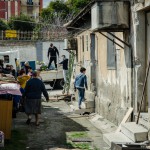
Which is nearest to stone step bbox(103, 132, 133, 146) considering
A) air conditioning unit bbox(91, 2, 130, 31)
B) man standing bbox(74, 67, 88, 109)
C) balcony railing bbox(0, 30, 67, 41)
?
air conditioning unit bbox(91, 2, 130, 31)

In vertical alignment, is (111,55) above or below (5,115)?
above

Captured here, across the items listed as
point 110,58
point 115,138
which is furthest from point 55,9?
point 115,138

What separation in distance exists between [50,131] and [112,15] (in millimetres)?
3987

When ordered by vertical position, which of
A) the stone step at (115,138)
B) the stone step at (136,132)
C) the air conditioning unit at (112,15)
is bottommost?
the stone step at (115,138)

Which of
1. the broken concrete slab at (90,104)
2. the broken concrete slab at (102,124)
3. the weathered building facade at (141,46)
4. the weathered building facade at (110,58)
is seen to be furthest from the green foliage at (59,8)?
the weathered building facade at (141,46)

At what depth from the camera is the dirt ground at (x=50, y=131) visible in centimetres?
1060

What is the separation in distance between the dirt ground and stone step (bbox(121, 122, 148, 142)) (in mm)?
804

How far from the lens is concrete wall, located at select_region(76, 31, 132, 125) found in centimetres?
1177

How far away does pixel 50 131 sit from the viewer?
1266 centimetres

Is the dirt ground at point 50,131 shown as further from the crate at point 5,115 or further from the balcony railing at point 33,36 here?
the balcony railing at point 33,36

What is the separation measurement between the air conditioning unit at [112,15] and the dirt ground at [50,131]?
3048 millimetres

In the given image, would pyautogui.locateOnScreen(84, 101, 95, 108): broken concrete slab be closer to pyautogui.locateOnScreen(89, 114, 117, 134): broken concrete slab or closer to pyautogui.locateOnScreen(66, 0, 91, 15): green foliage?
pyautogui.locateOnScreen(89, 114, 117, 134): broken concrete slab

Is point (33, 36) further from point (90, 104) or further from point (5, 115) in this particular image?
point (5, 115)

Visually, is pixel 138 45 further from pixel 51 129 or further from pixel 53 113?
pixel 53 113
